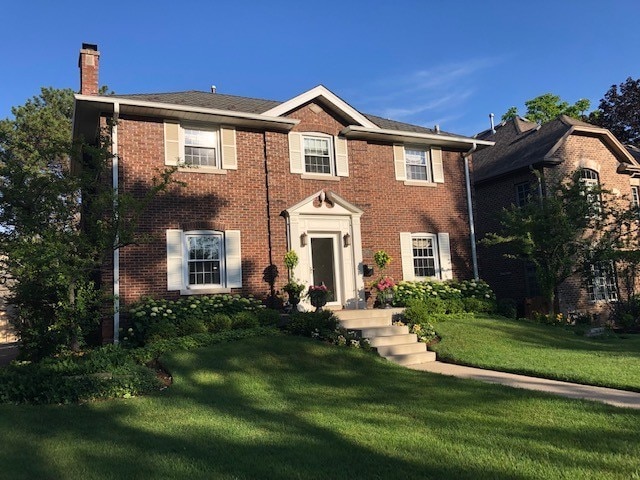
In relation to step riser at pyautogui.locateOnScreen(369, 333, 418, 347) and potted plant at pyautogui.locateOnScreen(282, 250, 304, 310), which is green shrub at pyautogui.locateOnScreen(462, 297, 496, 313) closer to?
step riser at pyautogui.locateOnScreen(369, 333, 418, 347)

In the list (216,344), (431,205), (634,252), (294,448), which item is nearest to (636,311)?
(634,252)

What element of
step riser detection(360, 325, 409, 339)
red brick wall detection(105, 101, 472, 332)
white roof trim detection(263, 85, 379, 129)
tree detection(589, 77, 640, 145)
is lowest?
step riser detection(360, 325, 409, 339)

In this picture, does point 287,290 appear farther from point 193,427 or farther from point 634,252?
point 634,252

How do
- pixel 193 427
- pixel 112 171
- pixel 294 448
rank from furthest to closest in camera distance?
pixel 112 171
pixel 193 427
pixel 294 448

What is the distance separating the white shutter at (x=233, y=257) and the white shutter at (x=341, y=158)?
11.4 feet

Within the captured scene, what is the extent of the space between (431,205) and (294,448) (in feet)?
39.1

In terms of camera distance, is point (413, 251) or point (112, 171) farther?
point (413, 251)

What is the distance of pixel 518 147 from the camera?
19.7 meters

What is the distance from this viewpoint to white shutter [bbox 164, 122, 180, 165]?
41.0 ft

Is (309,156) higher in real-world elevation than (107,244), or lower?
higher

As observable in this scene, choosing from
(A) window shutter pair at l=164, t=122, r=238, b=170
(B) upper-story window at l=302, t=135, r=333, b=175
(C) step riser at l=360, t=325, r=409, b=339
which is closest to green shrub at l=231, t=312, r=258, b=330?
(C) step riser at l=360, t=325, r=409, b=339

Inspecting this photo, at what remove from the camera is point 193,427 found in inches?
216

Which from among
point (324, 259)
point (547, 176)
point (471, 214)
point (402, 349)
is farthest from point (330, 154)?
point (547, 176)

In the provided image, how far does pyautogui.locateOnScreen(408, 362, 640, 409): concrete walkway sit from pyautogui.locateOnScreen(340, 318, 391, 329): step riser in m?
2.45
